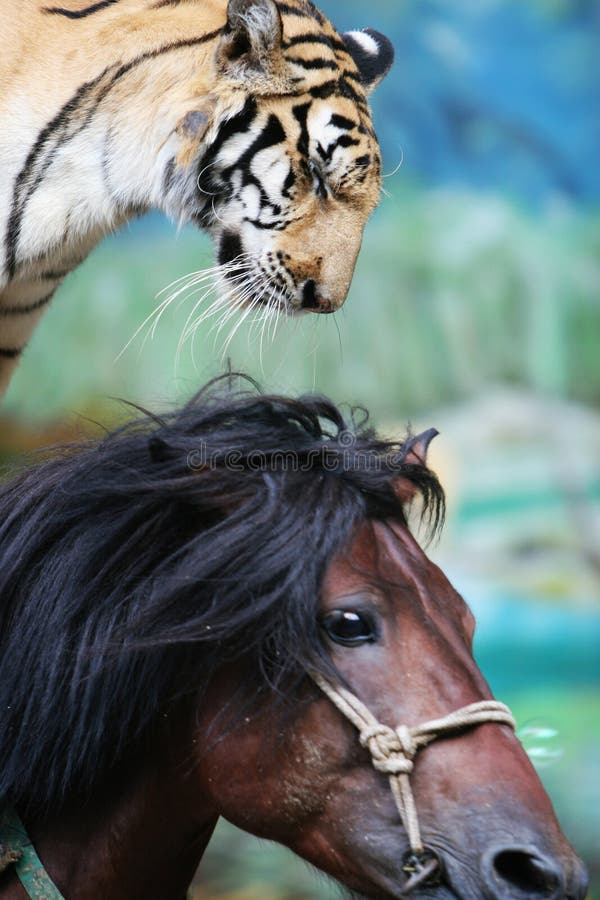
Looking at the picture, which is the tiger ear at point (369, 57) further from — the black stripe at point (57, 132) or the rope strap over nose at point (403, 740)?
the rope strap over nose at point (403, 740)

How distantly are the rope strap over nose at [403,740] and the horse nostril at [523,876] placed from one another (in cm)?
9

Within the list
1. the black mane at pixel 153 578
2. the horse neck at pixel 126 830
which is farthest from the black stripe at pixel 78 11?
the horse neck at pixel 126 830

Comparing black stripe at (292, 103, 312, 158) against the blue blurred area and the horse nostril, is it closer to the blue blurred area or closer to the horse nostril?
the horse nostril

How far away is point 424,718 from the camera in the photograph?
1193 mm

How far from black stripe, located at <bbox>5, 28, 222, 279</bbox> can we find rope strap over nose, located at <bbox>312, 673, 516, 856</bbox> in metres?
1.43

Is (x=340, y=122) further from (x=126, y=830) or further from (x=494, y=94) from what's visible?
(x=494, y=94)

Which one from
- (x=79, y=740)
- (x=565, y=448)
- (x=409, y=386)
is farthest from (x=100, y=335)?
(x=79, y=740)

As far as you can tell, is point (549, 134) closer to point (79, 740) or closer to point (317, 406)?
point (317, 406)

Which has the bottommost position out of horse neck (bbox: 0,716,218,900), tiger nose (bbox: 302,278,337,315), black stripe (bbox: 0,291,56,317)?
horse neck (bbox: 0,716,218,900)

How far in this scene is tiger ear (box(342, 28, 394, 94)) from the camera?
2371 millimetres

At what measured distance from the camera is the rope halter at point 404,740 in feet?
3.82

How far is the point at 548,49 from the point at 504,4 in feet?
0.76

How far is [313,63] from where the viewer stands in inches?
84.7

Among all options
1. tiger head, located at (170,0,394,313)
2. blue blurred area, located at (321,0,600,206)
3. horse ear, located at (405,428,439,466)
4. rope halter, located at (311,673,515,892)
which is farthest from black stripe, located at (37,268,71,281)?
blue blurred area, located at (321,0,600,206)
